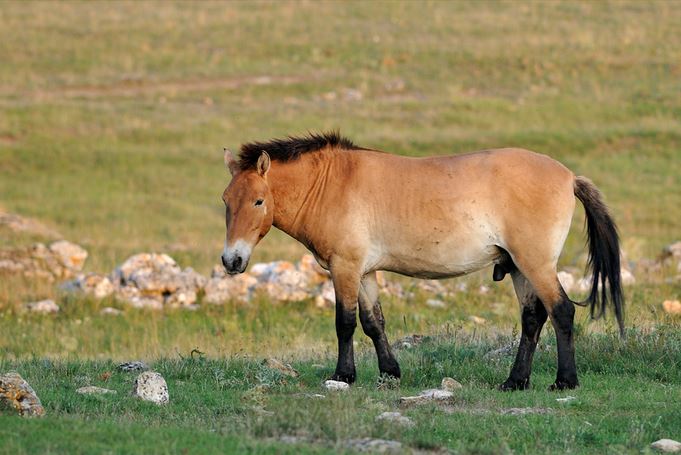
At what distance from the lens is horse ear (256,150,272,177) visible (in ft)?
34.8

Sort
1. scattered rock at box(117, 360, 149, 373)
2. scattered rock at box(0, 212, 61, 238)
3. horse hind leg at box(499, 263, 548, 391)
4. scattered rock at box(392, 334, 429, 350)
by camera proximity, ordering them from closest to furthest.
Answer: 1. horse hind leg at box(499, 263, 548, 391)
2. scattered rock at box(117, 360, 149, 373)
3. scattered rock at box(392, 334, 429, 350)
4. scattered rock at box(0, 212, 61, 238)

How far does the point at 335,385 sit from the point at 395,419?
1.98 meters

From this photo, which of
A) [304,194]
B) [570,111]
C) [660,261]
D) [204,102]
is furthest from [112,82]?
[304,194]

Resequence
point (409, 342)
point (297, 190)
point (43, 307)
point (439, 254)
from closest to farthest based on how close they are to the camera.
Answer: point (439, 254) < point (297, 190) < point (409, 342) < point (43, 307)

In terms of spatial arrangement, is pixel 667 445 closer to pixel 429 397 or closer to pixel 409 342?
pixel 429 397

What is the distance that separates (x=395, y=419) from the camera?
8.23 m

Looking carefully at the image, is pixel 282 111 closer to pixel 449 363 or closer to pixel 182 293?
pixel 182 293

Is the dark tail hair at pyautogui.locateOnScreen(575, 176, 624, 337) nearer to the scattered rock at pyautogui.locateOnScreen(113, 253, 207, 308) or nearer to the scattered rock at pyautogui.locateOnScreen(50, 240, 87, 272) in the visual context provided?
the scattered rock at pyautogui.locateOnScreen(113, 253, 207, 308)

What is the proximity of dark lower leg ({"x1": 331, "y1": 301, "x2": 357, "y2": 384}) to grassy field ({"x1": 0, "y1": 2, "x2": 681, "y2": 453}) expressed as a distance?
1.19 ft

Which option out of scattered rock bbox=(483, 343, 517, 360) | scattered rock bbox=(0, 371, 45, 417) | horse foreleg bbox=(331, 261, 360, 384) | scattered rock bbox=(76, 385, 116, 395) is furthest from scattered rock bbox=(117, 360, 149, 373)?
scattered rock bbox=(483, 343, 517, 360)

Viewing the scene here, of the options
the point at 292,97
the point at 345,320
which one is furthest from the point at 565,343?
the point at 292,97

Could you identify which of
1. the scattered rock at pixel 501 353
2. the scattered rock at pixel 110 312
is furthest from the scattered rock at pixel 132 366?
the scattered rock at pixel 110 312

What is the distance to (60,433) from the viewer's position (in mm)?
7574

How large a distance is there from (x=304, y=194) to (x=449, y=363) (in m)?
2.10
